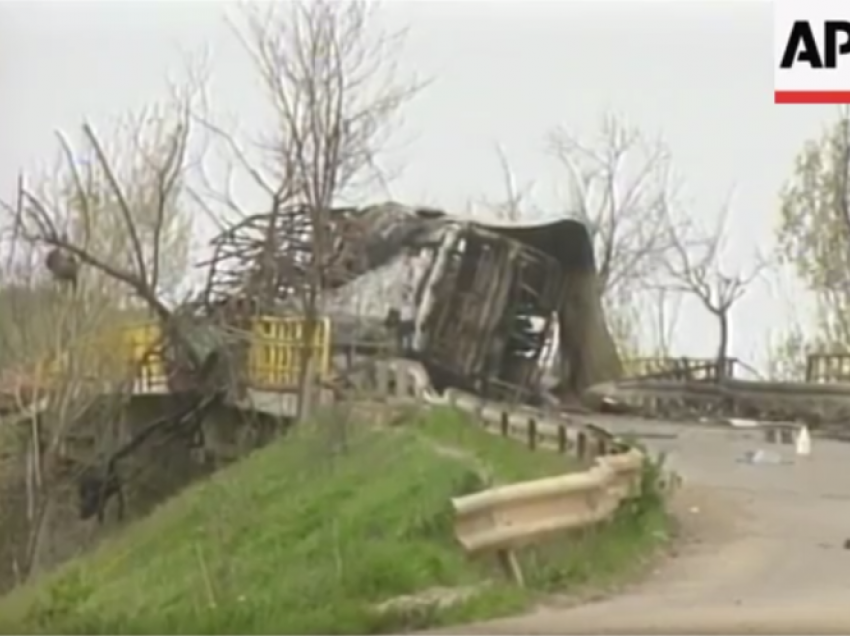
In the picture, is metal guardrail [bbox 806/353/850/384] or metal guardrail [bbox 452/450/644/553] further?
metal guardrail [bbox 806/353/850/384]

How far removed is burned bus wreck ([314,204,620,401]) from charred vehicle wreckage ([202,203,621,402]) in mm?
22

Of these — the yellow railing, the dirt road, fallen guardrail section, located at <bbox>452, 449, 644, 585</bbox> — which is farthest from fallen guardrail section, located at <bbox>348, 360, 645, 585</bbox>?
the yellow railing

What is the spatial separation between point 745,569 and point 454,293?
14853 millimetres

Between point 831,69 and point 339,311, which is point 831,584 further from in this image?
point 339,311

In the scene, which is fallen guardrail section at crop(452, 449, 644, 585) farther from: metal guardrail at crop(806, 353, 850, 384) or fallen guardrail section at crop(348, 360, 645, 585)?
metal guardrail at crop(806, 353, 850, 384)

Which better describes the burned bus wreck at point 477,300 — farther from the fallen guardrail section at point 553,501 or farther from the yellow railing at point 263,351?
the fallen guardrail section at point 553,501

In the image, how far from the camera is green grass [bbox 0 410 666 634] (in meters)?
7.26

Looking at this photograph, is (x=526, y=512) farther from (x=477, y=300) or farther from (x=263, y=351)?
(x=477, y=300)

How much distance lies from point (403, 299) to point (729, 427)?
16.7 feet

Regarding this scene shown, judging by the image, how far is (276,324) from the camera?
774 inches

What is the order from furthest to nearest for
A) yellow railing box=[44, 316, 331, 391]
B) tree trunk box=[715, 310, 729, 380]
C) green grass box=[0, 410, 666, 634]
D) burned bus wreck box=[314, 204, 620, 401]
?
tree trunk box=[715, 310, 729, 380], burned bus wreck box=[314, 204, 620, 401], yellow railing box=[44, 316, 331, 391], green grass box=[0, 410, 666, 634]

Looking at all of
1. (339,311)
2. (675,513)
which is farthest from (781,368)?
(675,513)

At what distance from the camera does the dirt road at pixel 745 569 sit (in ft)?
23.2

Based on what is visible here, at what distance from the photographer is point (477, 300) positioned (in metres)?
23.9
